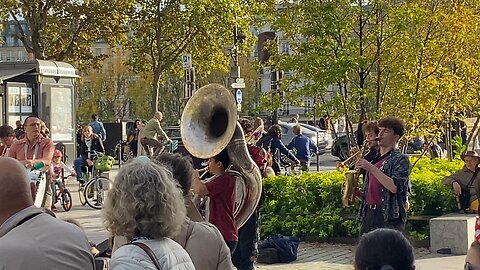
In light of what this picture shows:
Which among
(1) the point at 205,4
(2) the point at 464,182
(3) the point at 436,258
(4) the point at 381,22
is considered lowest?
(3) the point at 436,258

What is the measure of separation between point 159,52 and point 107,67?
1790 inches

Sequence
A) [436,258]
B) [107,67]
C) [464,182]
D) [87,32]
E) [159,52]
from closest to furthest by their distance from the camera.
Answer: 1. [436,258]
2. [464,182]
3. [87,32]
4. [159,52]
5. [107,67]

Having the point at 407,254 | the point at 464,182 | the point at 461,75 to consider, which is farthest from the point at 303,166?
the point at 407,254

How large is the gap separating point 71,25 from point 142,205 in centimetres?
3012

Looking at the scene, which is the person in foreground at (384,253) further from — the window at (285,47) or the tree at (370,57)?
the window at (285,47)

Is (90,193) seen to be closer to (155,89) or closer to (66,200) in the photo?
(66,200)

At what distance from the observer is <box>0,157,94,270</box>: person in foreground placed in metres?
3.41

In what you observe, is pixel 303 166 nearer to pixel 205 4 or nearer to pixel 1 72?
pixel 1 72

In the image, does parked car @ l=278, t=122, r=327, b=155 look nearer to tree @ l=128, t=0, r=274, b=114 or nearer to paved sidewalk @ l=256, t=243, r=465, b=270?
tree @ l=128, t=0, r=274, b=114

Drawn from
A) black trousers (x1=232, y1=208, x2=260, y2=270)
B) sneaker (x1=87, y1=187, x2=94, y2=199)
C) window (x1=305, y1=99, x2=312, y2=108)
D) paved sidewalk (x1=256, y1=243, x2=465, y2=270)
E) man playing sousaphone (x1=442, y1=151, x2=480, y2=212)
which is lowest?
paved sidewalk (x1=256, y1=243, x2=465, y2=270)

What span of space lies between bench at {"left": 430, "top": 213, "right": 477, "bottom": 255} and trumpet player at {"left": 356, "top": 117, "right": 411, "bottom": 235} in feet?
10.6

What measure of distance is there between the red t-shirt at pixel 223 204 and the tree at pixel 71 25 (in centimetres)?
2520

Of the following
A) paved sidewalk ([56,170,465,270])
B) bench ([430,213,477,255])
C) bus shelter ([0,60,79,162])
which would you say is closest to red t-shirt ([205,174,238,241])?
paved sidewalk ([56,170,465,270])

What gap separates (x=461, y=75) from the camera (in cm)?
1496
